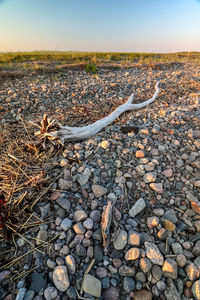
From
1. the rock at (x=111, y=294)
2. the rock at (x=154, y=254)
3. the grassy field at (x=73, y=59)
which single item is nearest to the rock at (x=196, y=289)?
the rock at (x=154, y=254)

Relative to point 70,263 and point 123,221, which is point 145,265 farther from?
point 70,263

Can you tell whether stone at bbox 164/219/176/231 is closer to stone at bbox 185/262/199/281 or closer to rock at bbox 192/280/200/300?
stone at bbox 185/262/199/281

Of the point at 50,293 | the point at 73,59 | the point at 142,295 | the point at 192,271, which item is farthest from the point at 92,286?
the point at 73,59

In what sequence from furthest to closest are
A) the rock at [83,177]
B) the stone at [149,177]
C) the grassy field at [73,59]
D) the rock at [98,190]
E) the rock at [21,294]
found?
1. the grassy field at [73,59]
2. the stone at [149,177]
3. the rock at [83,177]
4. the rock at [98,190]
5. the rock at [21,294]

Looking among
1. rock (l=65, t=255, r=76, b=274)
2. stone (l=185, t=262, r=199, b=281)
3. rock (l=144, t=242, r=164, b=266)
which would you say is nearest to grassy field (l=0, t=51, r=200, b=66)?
rock (l=144, t=242, r=164, b=266)

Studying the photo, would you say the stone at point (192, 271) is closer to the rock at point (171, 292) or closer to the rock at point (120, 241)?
the rock at point (171, 292)

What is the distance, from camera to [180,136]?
12.2 ft

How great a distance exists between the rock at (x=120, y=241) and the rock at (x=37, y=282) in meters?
0.83

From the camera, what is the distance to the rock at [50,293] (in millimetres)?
1751

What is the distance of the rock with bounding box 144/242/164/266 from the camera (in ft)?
6.66

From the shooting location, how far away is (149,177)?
283 cm

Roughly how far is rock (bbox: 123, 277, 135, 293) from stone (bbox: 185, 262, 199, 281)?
2.03 ft

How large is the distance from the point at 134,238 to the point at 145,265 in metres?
0.29

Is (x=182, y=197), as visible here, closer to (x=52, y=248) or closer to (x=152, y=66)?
(x=52, y=248)
